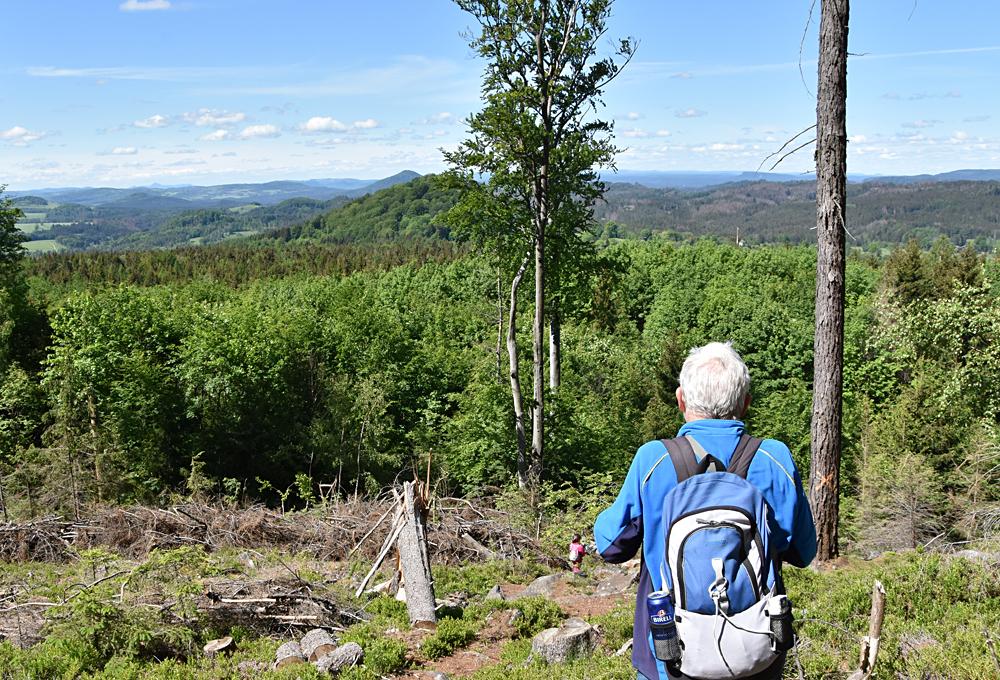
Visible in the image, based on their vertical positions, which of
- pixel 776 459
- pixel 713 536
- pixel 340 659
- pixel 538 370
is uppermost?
pixel 776 459

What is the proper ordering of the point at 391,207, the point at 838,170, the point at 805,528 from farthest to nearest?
the point at 391,207 < the point at 838,170 < the point at 805,528

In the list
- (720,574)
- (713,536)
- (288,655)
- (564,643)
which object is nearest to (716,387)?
(713,536)

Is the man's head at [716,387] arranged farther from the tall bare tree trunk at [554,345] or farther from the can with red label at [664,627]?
the tall bare tree trunk at [554,345]

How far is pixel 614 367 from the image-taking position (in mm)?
32750

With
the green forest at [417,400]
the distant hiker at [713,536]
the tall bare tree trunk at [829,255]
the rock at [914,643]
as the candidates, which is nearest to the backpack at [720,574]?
the distant hiker at [713,536]

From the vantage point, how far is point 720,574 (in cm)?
252

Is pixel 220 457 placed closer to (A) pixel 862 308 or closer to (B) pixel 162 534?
(B) pixel 162 534

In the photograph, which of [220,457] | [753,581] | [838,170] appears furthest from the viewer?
[220,457]

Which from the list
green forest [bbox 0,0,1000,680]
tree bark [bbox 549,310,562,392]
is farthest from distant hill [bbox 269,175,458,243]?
tree bark [bbox 549,310,562,392]

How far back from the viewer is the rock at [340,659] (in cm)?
603

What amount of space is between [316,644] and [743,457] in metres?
5.32

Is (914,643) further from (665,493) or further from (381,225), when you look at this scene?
(381,225)

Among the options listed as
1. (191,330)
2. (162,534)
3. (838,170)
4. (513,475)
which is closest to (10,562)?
(162,534)

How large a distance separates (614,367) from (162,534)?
2446cm
